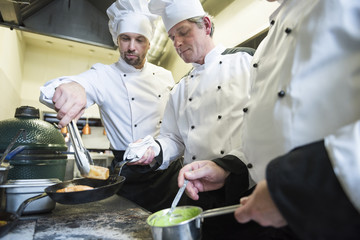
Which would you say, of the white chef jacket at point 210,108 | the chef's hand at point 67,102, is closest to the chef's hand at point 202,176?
the white chef jacket at point 210,108

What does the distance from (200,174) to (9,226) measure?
2.51 ft

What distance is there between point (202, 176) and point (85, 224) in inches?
22.5

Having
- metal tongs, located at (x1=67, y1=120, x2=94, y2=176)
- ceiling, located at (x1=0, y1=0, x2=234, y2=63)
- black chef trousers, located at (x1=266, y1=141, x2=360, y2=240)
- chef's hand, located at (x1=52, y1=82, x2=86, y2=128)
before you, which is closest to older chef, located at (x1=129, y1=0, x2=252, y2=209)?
metal tongs, located at (x1=67, y1=120, x2=94, y2=176)

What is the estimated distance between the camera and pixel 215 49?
166cm

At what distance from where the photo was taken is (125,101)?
2.10m

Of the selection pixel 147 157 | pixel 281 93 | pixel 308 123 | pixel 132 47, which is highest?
pixel 132 47

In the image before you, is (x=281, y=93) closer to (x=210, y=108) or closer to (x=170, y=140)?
(x=210, y=108)

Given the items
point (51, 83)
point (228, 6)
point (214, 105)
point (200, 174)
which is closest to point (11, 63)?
point (51, 83)

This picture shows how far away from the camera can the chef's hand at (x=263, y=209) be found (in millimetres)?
533

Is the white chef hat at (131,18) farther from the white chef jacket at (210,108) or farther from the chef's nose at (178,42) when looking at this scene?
the white chef jacket at (210,108)

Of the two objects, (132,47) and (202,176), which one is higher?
(132,47)

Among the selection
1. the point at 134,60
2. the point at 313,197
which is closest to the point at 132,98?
the point at 134,60

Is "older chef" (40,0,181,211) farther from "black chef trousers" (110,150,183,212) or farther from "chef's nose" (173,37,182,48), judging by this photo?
"chef's nose" (173,37,182,48)

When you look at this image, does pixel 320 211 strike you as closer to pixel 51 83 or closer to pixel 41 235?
pixel 41 235
